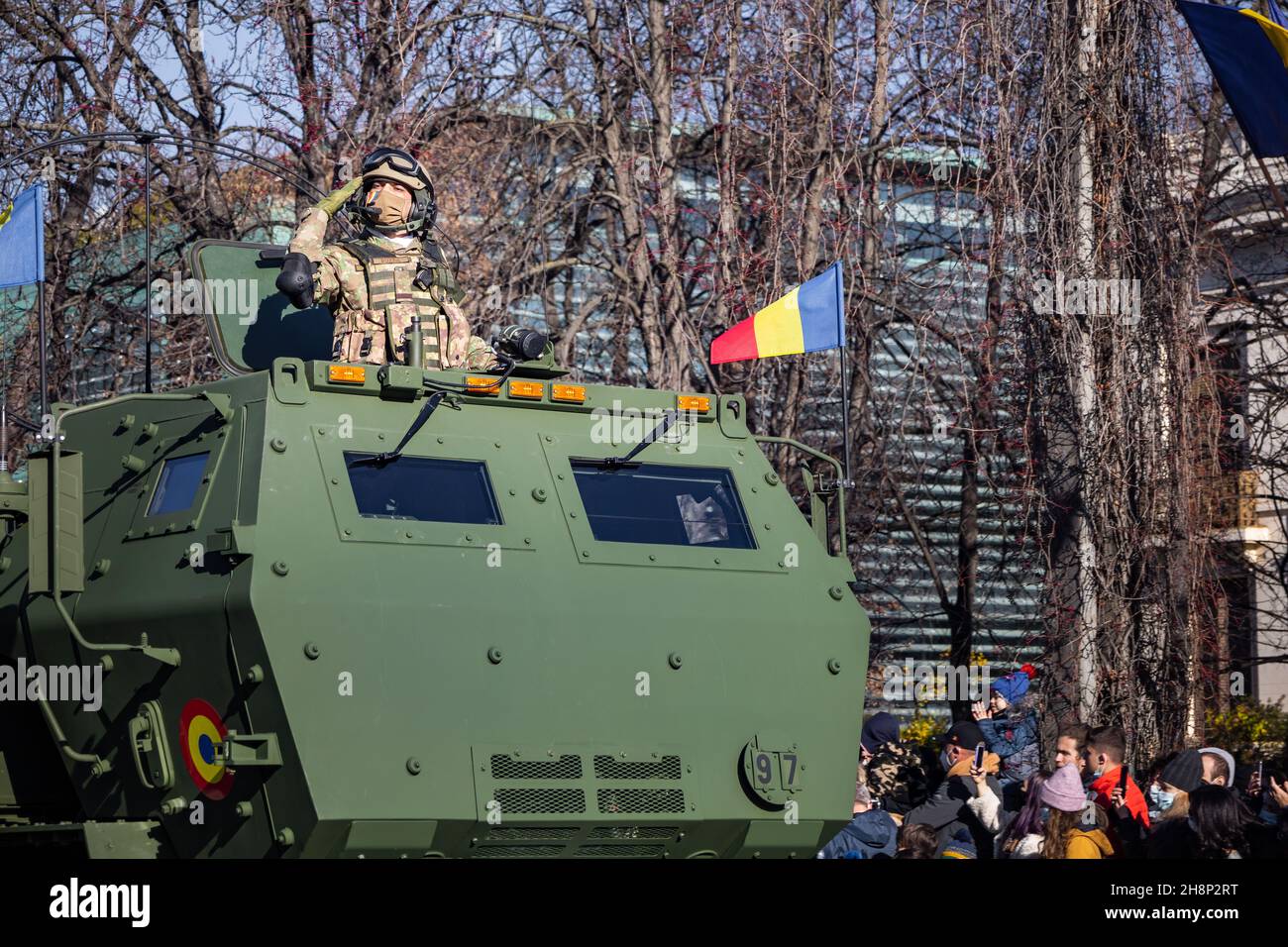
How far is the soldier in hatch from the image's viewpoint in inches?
343

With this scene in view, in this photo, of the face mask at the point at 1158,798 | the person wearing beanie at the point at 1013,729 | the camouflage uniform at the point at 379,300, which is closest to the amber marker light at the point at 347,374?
the camouflage uniform at the point at 379,300

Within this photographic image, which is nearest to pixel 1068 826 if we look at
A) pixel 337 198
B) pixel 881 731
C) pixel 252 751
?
pixel 881 731

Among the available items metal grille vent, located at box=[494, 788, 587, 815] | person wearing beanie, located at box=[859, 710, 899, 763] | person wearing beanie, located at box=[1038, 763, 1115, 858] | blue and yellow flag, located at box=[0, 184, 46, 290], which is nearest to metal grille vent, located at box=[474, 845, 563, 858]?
metal grille vent, located at box=[494, 788, 587, 815]

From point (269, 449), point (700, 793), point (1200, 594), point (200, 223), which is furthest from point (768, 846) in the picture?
point (200, 223)

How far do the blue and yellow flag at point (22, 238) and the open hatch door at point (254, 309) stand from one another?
103 cm

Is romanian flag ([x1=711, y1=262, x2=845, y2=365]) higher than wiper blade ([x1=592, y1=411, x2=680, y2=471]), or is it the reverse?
romanian flag ([x1=711, y1=262, x2=845, y2=365])

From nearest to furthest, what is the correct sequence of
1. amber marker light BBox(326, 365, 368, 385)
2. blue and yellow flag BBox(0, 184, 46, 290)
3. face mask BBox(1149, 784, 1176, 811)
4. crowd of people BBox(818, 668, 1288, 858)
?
amber marker light BBox(326, 365, 368, 385), crowd of people BBox(818, 668, 1288, 858), blue and yellow flag BBox(0, 184, 46, 290), face mask BBox(1149, 784, 1176, 811)

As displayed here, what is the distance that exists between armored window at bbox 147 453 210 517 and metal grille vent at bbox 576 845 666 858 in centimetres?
204

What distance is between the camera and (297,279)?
326 inches

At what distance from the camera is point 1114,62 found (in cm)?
1242

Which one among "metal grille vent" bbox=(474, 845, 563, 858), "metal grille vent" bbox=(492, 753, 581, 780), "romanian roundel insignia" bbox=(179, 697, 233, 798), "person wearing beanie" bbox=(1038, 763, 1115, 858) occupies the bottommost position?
"person wearing beanie" bbox=(1038, 763, 1115, 858)

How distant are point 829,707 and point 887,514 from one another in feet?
24.5

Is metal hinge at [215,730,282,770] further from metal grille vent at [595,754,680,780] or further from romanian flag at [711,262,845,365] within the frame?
romanian flag at [711,262,845,365]
